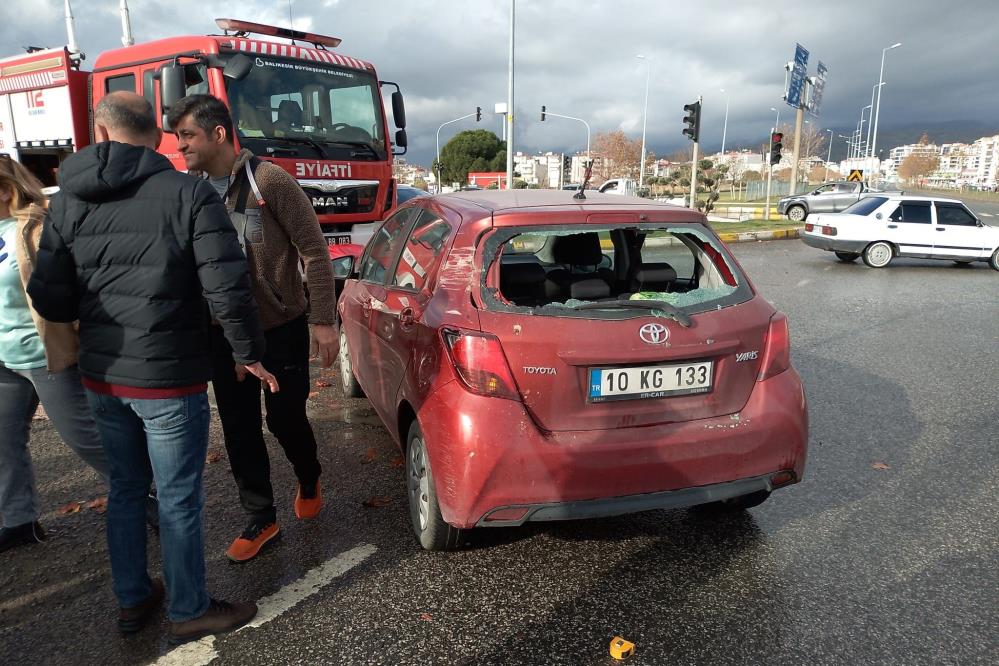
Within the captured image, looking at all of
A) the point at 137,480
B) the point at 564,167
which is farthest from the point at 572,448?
the point at 564,167

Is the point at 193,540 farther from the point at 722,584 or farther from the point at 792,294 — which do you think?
the point at 792,294

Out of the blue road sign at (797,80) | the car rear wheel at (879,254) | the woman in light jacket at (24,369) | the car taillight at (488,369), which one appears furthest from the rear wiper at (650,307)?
the blue road sign at (797,80)

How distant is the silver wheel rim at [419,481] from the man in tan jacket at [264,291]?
1.84 ft

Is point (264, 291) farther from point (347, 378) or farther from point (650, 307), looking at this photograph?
point (347, 378)

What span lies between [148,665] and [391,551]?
1058 mm

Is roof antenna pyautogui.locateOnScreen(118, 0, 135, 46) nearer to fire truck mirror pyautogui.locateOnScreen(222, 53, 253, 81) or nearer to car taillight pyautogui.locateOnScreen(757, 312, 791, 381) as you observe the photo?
fire truck mirror pyautogui.locateOnScreen(222, 53, 253, 81)

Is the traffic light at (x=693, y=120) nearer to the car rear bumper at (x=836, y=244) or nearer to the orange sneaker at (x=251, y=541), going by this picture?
the car rear bumper at (x=836, y=244)

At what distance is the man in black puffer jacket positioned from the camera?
219 cm

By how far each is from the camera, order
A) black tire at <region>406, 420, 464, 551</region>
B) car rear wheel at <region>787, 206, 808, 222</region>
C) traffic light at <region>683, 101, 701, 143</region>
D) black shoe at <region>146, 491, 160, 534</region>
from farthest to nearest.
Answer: car rear wheel at <region>787, 206, 808, 222</region> < traffic light at <region>683, 101, 701, 143</region> < black shoe at <region>146, 491, 160, 534</region> < black tire at <region>406, 420, 464, 551</region>

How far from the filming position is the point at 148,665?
7.80 feet

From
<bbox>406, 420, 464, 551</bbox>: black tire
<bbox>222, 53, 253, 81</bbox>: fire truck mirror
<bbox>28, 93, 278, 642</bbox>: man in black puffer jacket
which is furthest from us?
<bbox>222, 53, 253, 81</bbox>: fire truck mirror

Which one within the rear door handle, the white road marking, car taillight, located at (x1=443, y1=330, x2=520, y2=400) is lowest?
the white road marking

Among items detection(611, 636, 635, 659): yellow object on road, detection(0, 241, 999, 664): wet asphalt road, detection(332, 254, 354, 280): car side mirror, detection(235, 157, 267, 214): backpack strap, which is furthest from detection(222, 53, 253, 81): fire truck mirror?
detection(611, 636, 635, 659): yellow object on road

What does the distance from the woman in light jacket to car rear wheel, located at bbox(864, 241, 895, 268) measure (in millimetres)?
14659
